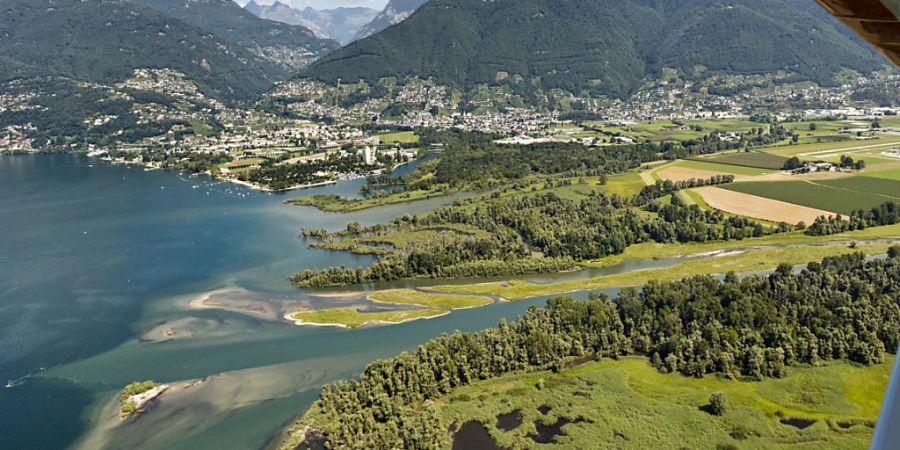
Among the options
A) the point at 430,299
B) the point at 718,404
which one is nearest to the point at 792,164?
the point at 430,299

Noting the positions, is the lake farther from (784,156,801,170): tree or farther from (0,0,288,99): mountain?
(0,0,288,99): mountain

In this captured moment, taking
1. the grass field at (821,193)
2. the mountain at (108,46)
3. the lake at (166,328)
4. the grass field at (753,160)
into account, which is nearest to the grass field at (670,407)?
the lake at (166,328)

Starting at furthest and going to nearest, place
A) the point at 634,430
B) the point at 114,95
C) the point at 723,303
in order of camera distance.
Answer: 1. the point at 114,95
2. the point at 723,303
3. the point at 634,430

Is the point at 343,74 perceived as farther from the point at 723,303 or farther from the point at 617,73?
the point at 723,303

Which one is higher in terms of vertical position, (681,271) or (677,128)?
(677,128)

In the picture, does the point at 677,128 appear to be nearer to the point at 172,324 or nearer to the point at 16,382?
the point at 172,324

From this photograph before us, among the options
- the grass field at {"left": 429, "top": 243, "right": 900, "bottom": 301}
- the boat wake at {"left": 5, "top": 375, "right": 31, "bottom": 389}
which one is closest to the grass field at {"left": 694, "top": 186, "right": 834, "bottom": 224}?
the grass field at {"left": 429, "top": 243, "right": 900, "bottom": 301}

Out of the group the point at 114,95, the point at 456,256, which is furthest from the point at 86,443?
the point at 114,95
